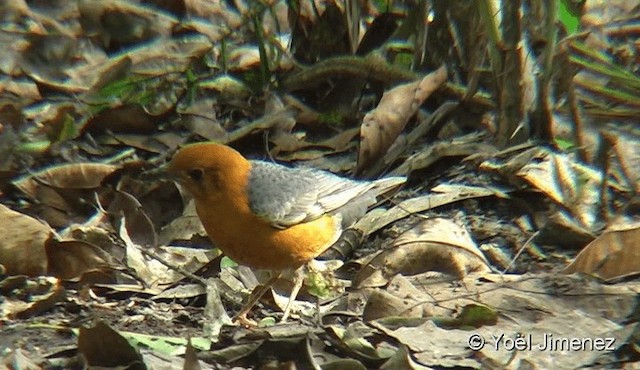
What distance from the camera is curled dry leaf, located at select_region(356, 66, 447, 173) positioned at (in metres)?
7.31

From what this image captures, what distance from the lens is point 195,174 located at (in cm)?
621

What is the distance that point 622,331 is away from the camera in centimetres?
520

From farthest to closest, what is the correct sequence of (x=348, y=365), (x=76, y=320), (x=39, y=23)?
(x=39, y=23)
(x=76, y=320)
(x=348, y=365)

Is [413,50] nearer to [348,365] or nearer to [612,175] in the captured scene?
[612,175]

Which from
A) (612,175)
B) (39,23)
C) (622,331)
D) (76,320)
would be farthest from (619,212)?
(39,23)

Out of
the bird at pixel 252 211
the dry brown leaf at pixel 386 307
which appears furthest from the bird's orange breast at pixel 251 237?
the dry brown leaf at pixel 386 307

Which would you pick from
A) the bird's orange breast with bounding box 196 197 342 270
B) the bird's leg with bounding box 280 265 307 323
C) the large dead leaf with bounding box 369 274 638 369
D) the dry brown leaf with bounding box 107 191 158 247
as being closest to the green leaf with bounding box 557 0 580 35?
the large dead leaf with bounding box 369 274 638 369

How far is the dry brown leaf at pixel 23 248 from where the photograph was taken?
6.12m

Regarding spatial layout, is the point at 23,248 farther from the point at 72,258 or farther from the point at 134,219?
the point at 134,219

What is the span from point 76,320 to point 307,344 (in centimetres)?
146

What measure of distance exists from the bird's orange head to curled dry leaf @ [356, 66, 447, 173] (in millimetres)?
1303

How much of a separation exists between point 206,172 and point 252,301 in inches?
30.1

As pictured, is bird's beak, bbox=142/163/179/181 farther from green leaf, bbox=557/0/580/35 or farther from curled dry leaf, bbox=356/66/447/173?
green leaf, bbox=557/0/580/35

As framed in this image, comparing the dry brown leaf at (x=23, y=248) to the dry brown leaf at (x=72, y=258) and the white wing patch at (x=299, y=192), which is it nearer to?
the dry brown leaf at (x=72, y=258)
